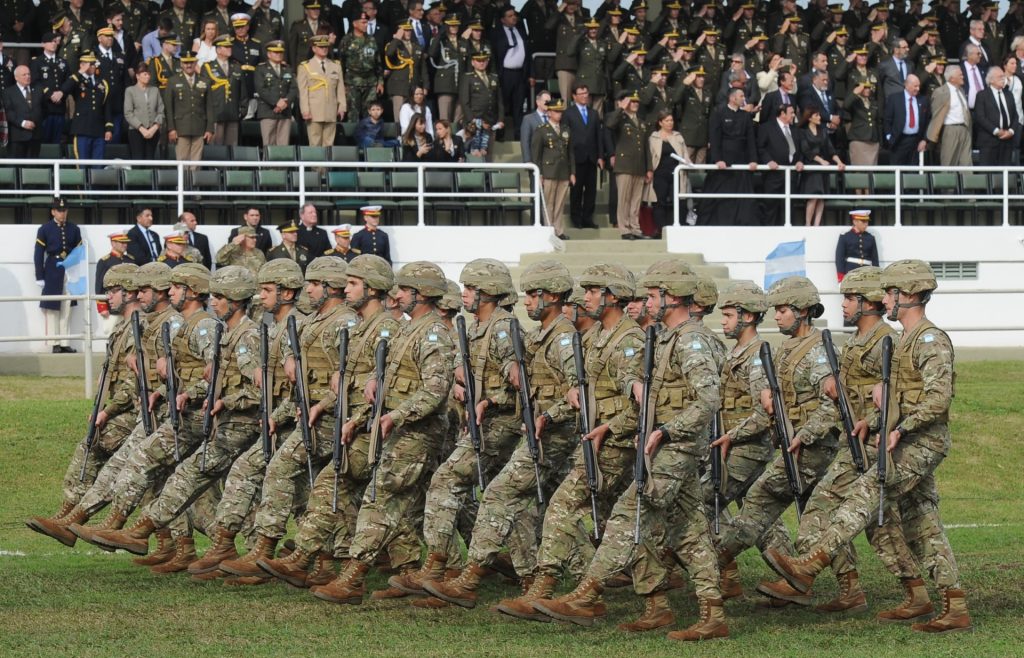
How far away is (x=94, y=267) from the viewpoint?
21.7 m

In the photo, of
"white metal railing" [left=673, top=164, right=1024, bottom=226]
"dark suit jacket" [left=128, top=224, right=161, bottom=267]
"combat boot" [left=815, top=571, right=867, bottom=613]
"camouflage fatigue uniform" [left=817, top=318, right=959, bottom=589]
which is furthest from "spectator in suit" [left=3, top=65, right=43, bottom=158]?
"camouflage fatigue uniform" [left=817, top=318, right=959, bottom=589]

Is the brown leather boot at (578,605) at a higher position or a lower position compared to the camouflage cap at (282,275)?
lower

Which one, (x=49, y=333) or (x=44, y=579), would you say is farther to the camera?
(x=49, y=333)

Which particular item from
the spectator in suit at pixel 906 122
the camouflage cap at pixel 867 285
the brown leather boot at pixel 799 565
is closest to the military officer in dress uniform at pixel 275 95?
the spectator in suit at pixel 906 122

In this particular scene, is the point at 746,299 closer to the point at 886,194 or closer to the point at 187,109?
the point at 187,109

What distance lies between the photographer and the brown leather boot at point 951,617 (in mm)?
10492

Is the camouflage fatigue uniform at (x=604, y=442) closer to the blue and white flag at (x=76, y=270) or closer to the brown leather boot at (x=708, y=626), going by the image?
the brown leather boot at (x=708, y=626)

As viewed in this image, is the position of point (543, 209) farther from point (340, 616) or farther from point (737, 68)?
point (340, 616)

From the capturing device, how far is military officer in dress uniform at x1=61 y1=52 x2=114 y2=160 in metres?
21.9

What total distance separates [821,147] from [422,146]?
5.07 meters

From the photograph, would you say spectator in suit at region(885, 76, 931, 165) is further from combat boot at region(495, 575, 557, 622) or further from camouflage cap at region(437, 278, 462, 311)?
combat boot at region(495, 575, 557, 622)

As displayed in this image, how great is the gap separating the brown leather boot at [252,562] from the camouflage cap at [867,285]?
391 centimetres

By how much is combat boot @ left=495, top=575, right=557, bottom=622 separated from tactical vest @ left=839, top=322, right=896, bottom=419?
202 cm

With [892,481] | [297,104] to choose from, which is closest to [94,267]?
[297,104]
